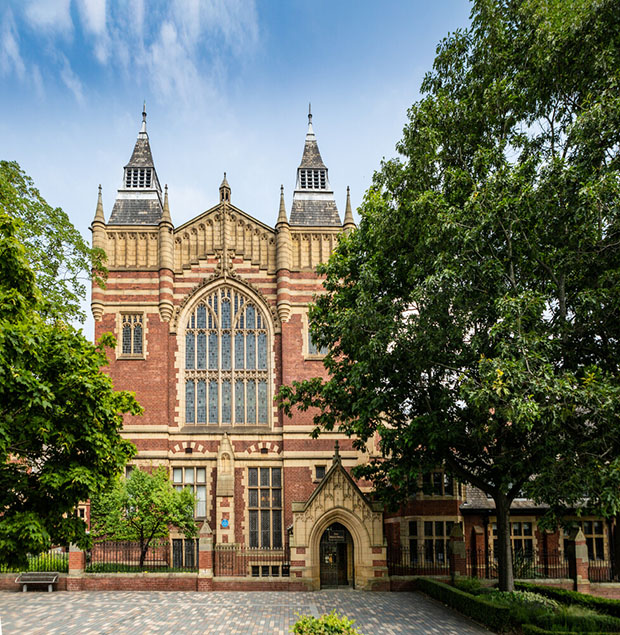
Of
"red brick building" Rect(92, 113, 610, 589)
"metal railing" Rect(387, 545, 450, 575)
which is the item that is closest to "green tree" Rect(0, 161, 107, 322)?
"red brick building" Rect(92, 113, 610, 589)

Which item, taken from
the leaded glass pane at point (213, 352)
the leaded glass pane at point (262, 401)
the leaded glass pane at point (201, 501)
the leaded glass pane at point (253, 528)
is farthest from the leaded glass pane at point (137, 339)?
the leaded glass pane at point (253, 528)

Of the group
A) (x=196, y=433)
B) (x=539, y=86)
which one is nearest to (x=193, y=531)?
(x=196, y=433)

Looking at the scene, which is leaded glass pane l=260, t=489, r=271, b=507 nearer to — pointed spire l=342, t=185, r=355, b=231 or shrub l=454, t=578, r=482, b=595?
shrub l=454, t=578, r=482, b=595

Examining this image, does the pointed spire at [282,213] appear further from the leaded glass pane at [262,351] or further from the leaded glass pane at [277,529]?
the leaded glass pane at [277,529]

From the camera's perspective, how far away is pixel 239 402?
3062 cm

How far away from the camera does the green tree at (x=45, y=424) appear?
12.3 metres

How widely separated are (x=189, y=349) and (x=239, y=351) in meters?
2.51

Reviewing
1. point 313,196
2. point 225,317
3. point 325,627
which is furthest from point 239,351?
point 325,627

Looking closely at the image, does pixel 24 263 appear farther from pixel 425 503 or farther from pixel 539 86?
pixel 425 503

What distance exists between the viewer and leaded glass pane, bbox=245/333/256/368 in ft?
102

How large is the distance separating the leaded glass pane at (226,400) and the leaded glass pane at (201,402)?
88 cm

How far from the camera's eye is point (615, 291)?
44.8 feet

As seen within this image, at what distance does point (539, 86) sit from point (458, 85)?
123 inches

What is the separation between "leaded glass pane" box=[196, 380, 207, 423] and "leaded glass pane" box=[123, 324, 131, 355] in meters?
3.86
